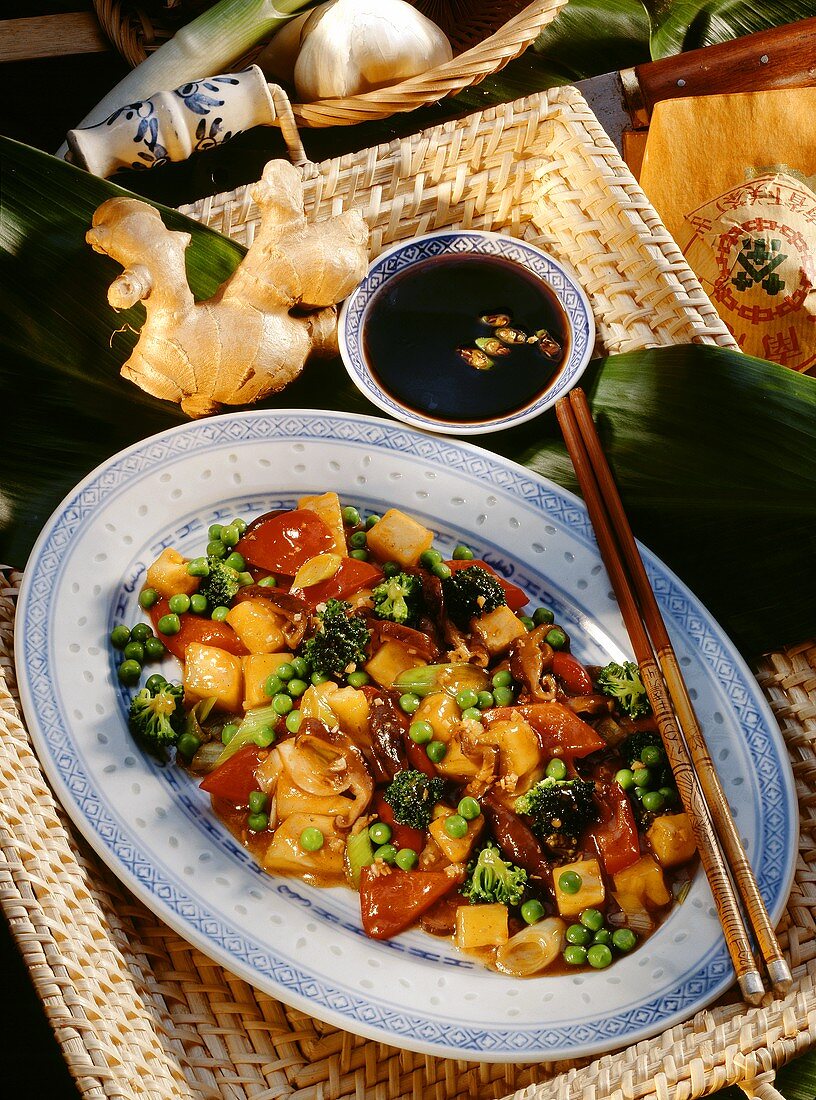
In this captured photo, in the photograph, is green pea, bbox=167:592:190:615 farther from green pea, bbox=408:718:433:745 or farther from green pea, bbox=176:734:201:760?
green pea, bbox=408:718:433:745

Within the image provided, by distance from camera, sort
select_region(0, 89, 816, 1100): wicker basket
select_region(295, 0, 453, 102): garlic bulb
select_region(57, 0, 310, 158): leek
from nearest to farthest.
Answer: select_region(0, 89, 816, 1100): wicker basket
select_region(295, 0, 453, 102): garlic bulb
select_region(57, 0, 310, 158): leek

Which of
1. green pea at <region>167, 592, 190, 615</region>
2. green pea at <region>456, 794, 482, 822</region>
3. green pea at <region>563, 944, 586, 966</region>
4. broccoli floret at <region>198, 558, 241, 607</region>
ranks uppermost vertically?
broccoli floret at <region>198, 558, 241, 607</region>

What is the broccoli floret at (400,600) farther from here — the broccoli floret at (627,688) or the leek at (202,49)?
the leek at (202,49)

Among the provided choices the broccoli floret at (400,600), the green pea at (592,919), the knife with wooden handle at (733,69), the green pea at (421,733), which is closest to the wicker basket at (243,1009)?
the green pea at (592,919)

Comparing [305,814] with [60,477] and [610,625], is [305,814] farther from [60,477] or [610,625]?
[60,477]

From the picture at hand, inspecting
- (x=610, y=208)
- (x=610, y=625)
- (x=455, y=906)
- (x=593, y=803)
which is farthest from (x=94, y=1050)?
(x=610, y=208)

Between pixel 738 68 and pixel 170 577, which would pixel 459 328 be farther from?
pixel 738 68

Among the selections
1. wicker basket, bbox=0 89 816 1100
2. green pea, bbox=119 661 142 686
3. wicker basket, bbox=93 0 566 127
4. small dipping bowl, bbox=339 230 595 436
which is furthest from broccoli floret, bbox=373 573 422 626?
wicker basket, bbox=93 0 566 127
